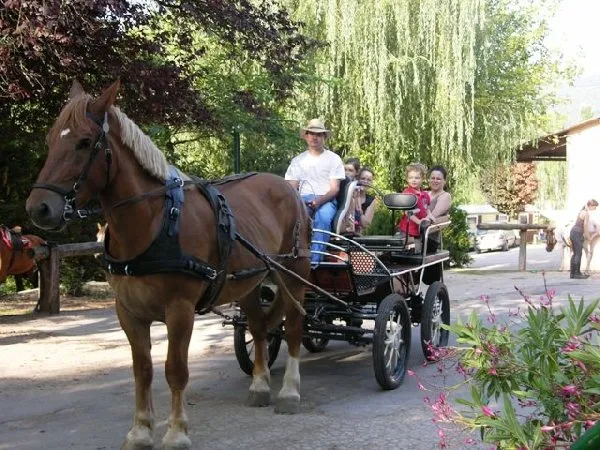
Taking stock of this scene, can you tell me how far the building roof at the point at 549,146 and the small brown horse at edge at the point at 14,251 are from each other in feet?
52.3

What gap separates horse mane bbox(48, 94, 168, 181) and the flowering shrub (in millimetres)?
2434

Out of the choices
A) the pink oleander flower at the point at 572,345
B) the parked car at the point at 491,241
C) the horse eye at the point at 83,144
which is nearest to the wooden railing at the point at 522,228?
the horse eye at the point at 83,144

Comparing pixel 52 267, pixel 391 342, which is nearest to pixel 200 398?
pixel 391 342

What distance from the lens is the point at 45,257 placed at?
11.1m

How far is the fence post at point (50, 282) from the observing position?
36.9ft

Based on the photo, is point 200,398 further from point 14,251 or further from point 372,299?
point 14,251

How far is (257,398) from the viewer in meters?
6.50

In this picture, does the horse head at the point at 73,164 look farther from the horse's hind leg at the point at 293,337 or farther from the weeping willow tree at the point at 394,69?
the weeping willow tree at the point at 394,69

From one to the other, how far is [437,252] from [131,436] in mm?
4680

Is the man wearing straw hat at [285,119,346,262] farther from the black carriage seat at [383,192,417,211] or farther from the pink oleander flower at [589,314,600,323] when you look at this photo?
the pink oleander flower at [589,314,600,323]

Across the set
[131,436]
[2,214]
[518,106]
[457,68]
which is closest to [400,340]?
[131,436]

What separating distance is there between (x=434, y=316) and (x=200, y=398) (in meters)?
2.85

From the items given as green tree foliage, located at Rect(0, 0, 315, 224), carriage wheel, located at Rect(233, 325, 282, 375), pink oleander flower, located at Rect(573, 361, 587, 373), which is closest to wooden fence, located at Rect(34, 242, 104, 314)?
green tree foliage, located at Rect(0, 0, 315, 224)

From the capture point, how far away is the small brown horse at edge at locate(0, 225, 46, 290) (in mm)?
9922
